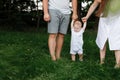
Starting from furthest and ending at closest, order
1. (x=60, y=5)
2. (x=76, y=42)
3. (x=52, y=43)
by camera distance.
A: (x=76, y=42) → (x=52, y=43) → (x=60, y=5)

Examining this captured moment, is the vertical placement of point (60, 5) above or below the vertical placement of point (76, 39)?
above

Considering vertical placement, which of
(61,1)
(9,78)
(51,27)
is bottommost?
(9,78)

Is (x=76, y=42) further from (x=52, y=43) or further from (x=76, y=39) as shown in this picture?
(x=52, y=43)

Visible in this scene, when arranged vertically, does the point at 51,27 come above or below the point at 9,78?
above

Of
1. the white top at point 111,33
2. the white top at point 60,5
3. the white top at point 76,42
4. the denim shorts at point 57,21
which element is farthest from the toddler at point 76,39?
the white top at point 111,33

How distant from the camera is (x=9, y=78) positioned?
4.63 m

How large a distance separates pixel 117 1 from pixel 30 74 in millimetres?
4169

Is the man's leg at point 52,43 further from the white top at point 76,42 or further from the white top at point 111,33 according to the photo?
the white top at point 111,33

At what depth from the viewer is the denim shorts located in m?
5.38

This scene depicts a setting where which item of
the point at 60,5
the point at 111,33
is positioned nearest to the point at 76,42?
the point at 60,5

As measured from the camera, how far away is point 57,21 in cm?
542

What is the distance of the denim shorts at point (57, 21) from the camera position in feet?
17.7

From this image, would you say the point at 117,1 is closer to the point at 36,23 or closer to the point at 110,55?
the point at 110,55

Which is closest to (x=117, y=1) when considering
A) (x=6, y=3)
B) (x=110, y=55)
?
(x=110, y=55)
